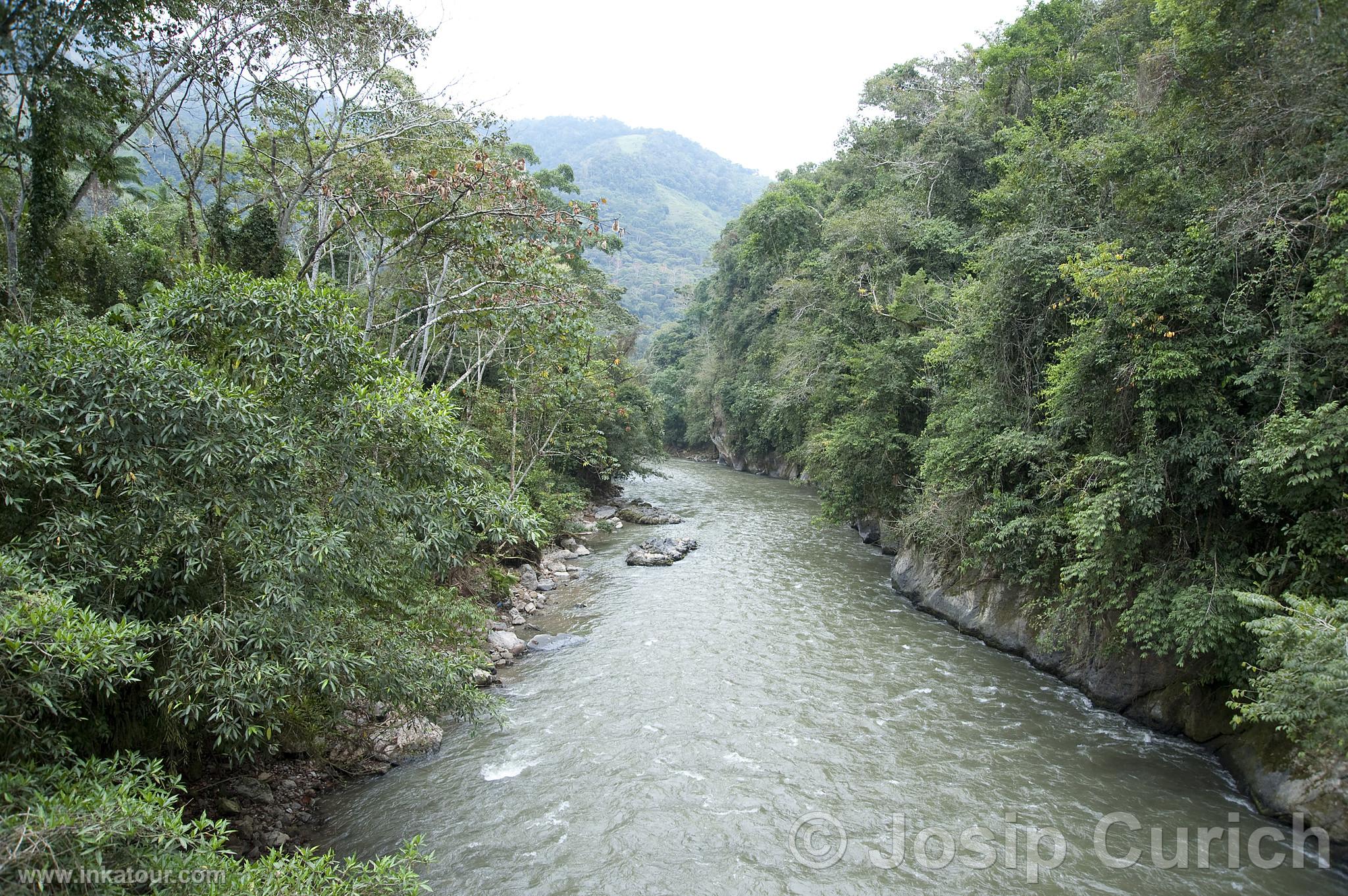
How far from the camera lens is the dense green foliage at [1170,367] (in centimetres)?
691

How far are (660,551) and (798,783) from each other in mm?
11148

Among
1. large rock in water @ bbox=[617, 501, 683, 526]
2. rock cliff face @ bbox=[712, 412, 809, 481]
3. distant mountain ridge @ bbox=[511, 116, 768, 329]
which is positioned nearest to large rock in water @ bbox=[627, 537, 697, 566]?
large rock in water @ bbox=[617, 501, 683, 526]

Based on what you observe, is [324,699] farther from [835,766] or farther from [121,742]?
[835,766]

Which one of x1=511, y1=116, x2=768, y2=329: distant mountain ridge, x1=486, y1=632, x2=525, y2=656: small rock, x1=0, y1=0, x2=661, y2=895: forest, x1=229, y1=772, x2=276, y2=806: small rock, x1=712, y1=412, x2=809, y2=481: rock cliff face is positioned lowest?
x1=486, y1=632, x2=525, y2=656: small rock

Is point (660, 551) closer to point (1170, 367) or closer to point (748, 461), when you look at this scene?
point (1170, 367)

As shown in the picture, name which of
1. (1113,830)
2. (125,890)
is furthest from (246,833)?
(1113,830)

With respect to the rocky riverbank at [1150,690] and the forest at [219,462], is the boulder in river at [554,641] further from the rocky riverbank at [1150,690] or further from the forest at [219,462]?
the rocky riverbank at [1150,690]

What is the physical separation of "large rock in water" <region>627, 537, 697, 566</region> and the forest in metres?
7.81

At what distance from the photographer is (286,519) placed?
16.9 feet

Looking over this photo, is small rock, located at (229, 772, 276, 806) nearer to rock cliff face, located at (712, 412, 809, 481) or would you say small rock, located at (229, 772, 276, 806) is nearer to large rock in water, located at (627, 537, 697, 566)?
large rock in water, located at (627, 537, 697, 566)

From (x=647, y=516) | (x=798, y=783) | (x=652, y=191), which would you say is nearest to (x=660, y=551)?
(x=647, y=516)

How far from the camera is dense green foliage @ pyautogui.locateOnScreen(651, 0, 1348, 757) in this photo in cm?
691

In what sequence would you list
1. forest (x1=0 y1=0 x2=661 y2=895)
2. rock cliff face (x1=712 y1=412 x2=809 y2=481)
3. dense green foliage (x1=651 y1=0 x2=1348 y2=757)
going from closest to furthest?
forest (x1=0 y1=0 x2=661 y2=895)
dense green foliage (x1=651 y1=0 x2=1348 y2=757)
rock cliff face (x1=712 y1=412 x2=809 y2=481)

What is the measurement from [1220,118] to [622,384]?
2084 cm
